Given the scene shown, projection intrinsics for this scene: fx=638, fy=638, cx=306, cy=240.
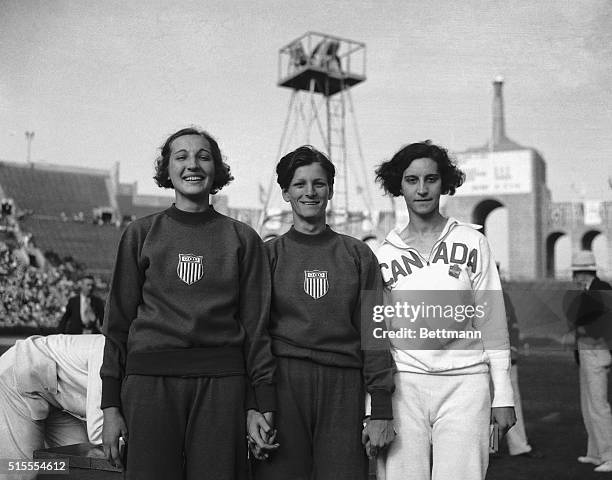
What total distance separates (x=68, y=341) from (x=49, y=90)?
206cm

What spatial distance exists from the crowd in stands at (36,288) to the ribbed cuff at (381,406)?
31.9ft

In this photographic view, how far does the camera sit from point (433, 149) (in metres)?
1.91

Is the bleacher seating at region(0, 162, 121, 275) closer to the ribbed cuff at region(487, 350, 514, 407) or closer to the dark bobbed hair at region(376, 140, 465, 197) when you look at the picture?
the dark bobbed hair at region(376, 140, 465, 197)

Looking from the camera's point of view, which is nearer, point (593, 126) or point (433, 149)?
point (433, 149)

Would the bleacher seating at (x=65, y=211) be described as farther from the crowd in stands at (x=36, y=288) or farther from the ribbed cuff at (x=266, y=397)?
the ribbed cuff at (x=266, y=397)

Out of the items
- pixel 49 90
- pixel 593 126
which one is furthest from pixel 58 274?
pixel 593 126

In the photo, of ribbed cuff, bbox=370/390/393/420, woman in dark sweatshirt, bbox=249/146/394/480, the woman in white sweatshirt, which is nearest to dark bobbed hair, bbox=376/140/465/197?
the woman in white sweatshirt

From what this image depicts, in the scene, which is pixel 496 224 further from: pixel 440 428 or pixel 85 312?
pixel 440 428

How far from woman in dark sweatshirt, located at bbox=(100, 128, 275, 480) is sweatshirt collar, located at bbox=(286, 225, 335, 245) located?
5.5 inches

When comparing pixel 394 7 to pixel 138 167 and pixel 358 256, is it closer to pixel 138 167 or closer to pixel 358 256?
pixel 138 167

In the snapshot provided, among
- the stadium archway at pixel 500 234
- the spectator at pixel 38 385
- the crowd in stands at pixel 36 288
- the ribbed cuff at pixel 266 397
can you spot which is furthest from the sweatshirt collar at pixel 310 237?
the crowd in stands at pixel 36 288

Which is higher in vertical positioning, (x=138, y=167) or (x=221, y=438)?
(x=138, y=167)

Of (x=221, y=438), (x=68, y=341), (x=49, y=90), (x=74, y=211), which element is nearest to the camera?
(x=221, y=438)

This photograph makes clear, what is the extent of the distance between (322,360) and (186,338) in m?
0.38
